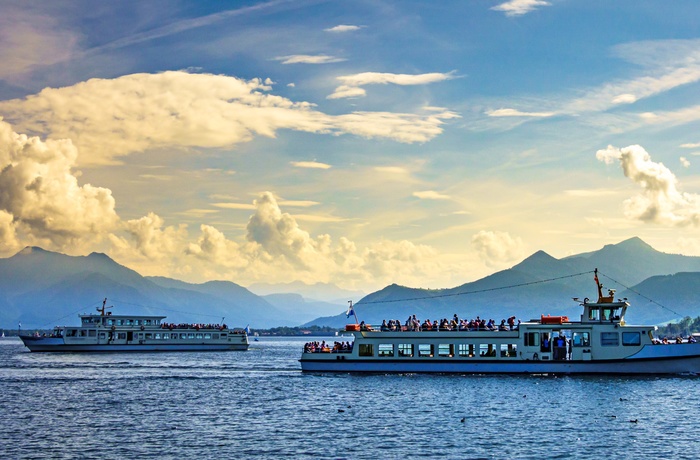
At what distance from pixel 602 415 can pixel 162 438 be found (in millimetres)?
31710

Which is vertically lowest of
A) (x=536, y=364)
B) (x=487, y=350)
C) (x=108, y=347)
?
(x=108, y=347)

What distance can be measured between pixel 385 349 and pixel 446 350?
6656 mm

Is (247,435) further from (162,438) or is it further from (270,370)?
(270,370)

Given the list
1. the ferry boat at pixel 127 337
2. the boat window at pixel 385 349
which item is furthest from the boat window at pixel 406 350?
the ferry boat at pixel 127 337

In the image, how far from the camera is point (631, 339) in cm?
7931

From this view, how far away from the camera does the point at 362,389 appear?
250ft

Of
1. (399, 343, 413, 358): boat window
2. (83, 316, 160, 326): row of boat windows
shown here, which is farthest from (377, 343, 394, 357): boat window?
(83, 316, 160, 326): row of boat windows

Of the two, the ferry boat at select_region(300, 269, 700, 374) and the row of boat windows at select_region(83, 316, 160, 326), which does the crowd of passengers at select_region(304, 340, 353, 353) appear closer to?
the ferry boat at select_region(300, 269, 700, 374)

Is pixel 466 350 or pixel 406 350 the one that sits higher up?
pixel 466 350

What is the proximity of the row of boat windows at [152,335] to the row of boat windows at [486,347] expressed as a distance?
8358cm

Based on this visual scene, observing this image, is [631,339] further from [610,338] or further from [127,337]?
[127,337]

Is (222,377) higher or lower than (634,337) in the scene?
lower

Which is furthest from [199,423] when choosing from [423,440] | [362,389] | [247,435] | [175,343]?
[175,343]

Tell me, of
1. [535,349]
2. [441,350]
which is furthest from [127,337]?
[535,349]
